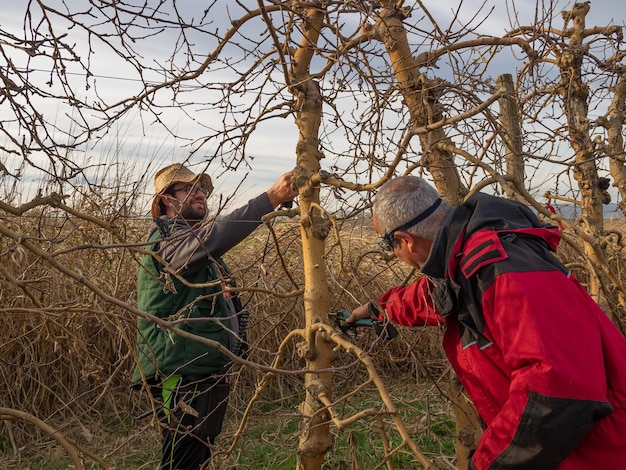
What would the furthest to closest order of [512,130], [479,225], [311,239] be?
[512,130]
[311,239]
[479,225]

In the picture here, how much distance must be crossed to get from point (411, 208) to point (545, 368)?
0.71 m

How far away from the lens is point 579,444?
6.15ft

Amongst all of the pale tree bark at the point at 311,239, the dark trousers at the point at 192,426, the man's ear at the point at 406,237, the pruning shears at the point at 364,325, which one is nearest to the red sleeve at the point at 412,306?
the pruning shears at the point at 364,325

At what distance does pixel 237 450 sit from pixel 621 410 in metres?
3.35

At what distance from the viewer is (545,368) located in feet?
5.59

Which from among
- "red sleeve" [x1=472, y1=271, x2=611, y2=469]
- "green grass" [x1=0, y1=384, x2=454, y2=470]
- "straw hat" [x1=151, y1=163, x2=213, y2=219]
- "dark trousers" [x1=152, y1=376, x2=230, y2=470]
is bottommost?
"green grass" [x1=0, y1=384, x2=454, y2=470]

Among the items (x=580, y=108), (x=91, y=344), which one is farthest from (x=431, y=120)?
(x=91, y=344)

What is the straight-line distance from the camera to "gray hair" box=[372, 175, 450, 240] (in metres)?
2.18

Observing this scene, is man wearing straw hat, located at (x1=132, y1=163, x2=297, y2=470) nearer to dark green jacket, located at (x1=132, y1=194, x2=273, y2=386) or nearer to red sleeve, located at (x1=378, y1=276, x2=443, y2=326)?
dark green jacket, located at (x1=132, y1=194, x2=273, y2=386)

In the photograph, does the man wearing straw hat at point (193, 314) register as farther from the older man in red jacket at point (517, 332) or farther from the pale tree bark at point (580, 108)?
the pale tree bark at point (580, 108)

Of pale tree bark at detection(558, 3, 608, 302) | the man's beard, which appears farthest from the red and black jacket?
pale tree bark at detection(558, 3, 608, 302)

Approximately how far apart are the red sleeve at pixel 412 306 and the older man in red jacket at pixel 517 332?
20.2 inches

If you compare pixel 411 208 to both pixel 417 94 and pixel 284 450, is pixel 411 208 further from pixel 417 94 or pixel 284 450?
pixel 284 450

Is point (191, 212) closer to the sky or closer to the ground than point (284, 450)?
closer to the sky
